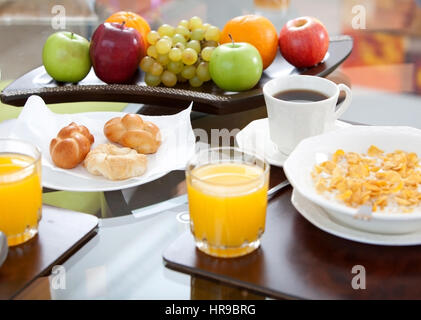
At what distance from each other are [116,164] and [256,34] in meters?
0.63

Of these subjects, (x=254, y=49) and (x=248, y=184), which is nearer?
(x=248, y=184)

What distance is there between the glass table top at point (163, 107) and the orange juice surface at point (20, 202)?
0.25ft

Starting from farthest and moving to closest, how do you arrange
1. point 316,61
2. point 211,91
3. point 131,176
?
point 316,61, point 211,91, point 131,176

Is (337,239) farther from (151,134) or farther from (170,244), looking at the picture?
(151,134)

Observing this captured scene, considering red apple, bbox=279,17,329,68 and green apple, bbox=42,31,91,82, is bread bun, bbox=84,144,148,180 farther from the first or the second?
red apple, bbox=279,17,329,68

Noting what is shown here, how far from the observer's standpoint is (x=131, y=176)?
98 cm

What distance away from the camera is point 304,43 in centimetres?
141

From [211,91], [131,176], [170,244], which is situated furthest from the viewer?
[211,91]

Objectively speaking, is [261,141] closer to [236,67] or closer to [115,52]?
[236,67]

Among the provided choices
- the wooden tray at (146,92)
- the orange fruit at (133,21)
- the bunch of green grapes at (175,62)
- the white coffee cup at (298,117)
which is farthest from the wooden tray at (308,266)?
the orange fruit at (133,21)

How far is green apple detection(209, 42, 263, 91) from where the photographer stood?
129 centimetres

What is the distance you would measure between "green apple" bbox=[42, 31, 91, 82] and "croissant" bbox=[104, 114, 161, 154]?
0.34m

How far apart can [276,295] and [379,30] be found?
6.55 feet
